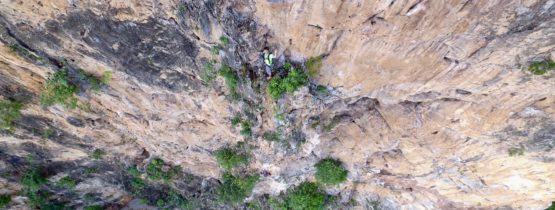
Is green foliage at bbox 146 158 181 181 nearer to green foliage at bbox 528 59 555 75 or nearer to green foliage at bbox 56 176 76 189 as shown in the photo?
green foliage at bbox 56 176 76 189

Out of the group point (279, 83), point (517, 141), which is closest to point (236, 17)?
point (279, 83)

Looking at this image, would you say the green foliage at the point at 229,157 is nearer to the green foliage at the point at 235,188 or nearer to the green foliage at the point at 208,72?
the green foliage at the point at 235,188

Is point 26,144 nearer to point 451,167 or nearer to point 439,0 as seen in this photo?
point 439,0

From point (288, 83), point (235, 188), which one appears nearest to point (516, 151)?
point (288, 83)

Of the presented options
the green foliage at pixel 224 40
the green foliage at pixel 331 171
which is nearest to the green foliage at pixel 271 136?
the green foliage at pixel 331 171

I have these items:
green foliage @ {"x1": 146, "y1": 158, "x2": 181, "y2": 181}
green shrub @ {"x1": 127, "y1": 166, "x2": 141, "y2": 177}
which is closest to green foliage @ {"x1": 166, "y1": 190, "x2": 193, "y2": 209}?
green foliage @ {"x1": 146, "y1": 158, "x2": 181, "y2": 181}

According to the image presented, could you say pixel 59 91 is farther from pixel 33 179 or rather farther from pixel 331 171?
pixel 331 171
